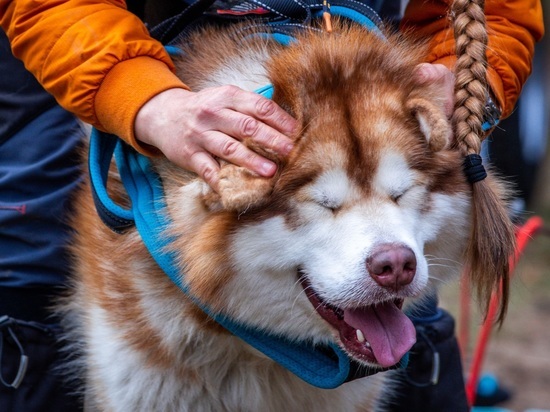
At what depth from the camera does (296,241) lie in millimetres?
1933

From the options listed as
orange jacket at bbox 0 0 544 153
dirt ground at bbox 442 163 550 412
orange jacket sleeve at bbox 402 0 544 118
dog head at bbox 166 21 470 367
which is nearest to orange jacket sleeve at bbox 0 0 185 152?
orange jacket at bbox 0 0 544 153

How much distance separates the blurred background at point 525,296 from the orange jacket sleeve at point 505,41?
3.29 ft

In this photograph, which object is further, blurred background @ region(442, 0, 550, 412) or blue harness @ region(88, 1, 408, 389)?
blurred background @ region(442, 0, 550, 412)

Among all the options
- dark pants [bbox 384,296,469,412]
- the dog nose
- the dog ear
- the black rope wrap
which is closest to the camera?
the dog nose

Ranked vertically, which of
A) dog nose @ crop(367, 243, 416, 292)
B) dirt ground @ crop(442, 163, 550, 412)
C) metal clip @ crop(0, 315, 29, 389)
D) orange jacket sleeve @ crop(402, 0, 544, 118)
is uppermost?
orange jacket sleeve @ crop(402, 0, 544, 118)

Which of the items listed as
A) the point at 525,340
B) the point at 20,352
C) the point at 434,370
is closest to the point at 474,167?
the point at 434,370

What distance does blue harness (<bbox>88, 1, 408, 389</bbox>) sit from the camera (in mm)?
2096

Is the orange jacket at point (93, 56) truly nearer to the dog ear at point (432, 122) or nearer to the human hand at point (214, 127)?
the human hand at point (214, 127)

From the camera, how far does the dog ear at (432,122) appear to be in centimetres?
193

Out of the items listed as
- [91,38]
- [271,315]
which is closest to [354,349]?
[271,315]

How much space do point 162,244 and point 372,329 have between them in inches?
20.5

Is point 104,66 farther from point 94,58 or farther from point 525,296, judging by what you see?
point 525,296

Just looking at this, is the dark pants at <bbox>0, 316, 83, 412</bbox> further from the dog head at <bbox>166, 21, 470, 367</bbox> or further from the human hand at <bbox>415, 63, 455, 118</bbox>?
the human hand at <bbox>415, 63, 455, 118</bbox>

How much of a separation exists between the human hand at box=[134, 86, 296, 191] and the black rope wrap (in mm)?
431
